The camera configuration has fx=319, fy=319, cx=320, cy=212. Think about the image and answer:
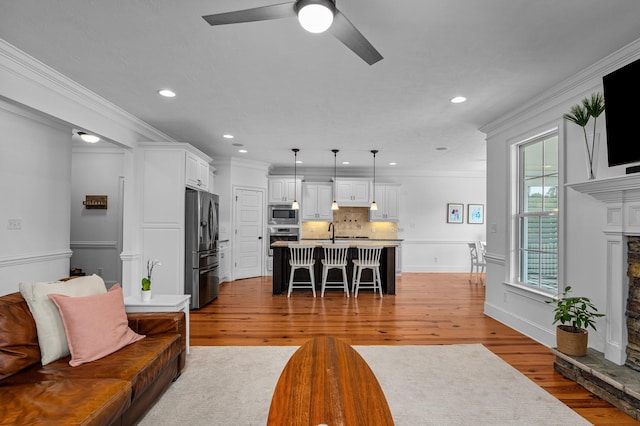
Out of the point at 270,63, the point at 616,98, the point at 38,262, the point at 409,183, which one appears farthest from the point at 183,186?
the point at 409,183

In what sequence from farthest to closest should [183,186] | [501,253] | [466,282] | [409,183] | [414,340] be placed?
[409,183] < [466,282] < [183,186] < [501,253] < [414,340]

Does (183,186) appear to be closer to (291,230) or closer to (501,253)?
(291,230)

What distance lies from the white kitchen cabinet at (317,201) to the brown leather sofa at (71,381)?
18.4 feet

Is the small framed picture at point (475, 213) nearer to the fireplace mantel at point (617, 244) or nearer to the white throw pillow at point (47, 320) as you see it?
the fireplace mantel at point (617, 244)

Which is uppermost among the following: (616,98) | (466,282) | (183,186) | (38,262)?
(616,98)

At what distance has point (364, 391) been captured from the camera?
5.27 feet

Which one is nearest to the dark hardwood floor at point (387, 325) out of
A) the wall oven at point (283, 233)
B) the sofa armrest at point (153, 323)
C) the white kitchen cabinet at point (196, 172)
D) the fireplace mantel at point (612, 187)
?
the sofa armrest at point (153, 323)

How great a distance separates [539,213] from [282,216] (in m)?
5.24

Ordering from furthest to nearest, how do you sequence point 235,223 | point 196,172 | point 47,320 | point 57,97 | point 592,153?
point 235,223
point 196,172
point 57,97
point 592,153
point 47,320

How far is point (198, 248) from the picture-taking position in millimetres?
4641

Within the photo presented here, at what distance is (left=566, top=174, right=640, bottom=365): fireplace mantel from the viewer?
2447mm

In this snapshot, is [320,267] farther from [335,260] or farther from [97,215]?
[97,215]

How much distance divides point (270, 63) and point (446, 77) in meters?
1.62

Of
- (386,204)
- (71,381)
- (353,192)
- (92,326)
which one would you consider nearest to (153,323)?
(92,326)
